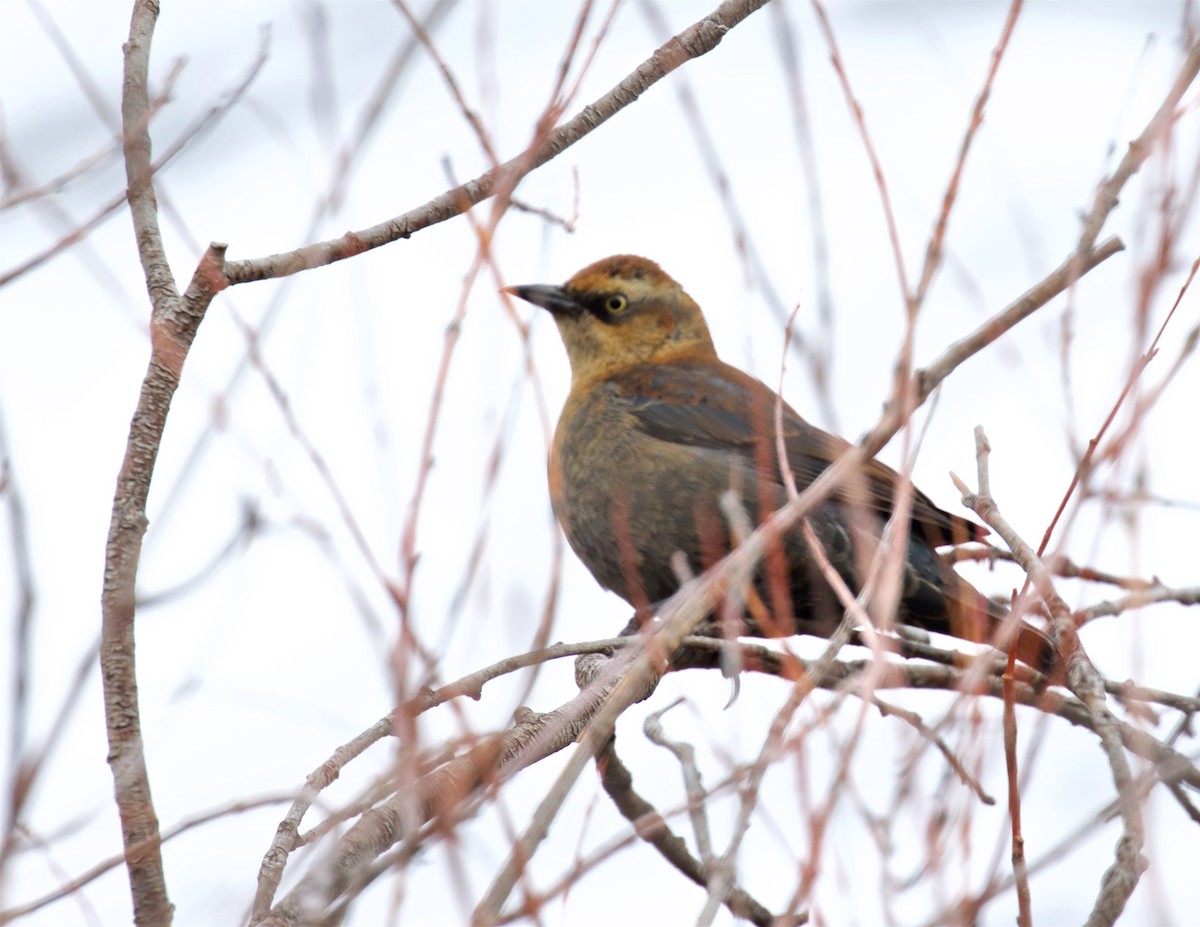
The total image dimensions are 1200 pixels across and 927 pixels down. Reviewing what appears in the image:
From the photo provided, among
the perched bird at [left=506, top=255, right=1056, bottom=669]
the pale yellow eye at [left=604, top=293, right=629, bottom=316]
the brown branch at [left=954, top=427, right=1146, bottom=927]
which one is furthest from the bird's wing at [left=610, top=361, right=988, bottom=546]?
the brown branch at [left=954, top=427, right=1146, bottom=927]

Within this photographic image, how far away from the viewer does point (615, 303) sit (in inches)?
274

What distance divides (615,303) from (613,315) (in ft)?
0.21

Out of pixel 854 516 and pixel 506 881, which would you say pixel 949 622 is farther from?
pixel 506 881

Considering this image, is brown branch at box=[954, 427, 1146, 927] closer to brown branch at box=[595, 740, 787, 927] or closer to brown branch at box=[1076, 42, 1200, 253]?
brown branch at box=[1076, 42, 1200, 253]

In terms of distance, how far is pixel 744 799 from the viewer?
6.90 feet

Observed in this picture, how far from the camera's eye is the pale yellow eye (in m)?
6.96

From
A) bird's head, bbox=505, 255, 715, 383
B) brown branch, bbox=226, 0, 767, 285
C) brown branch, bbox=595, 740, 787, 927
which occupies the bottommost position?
brown branch, bbox=595, 740, 787, 927

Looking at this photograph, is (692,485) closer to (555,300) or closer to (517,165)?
(555,300)

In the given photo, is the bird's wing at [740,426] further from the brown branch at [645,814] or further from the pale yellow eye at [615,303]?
the brown branch at [645,814]

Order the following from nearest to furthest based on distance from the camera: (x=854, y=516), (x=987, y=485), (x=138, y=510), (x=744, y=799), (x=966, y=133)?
(x=744, y=799)
(x=966, y=133)
(x=138, y=510)
(x=987, y=485)
(x=854, y=516)

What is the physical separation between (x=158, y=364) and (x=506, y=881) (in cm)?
142

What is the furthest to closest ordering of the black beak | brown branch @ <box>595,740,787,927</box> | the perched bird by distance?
the black beak < the perched bird < brown branch @ <box>595,740,787,927</box>

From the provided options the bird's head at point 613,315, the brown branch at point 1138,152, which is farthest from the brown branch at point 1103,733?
the bird's head at point 613,315

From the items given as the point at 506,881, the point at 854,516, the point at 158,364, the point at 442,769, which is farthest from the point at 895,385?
the point at 854,516
